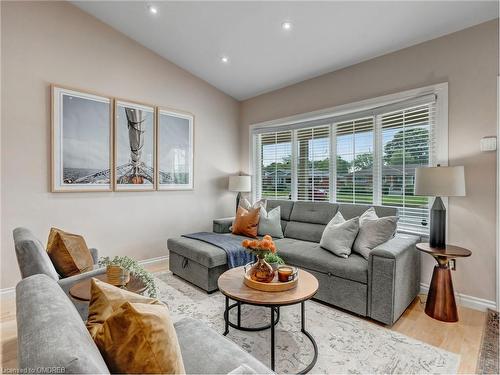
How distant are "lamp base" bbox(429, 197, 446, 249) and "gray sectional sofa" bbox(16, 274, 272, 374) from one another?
2.24 meters

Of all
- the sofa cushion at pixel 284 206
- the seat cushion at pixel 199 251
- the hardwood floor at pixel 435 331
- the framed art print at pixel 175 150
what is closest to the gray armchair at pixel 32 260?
the hardwood floor at pixel 435 331

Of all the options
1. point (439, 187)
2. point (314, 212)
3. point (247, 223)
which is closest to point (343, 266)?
point (439, 187)

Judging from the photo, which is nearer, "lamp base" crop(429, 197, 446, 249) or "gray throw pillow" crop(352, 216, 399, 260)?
"lamp base" crop(429, 197, 446, 249)

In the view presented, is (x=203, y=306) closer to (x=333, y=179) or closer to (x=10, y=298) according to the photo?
(x=10, y=298)

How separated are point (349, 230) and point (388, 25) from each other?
2.18 metres

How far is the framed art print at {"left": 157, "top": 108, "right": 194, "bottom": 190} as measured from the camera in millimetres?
4051

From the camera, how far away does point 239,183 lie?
4695mm

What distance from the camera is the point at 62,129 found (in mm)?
3154

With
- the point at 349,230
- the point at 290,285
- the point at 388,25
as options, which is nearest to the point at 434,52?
the point at 388,25

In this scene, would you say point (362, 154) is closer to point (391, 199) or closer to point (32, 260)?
point (391, 199)

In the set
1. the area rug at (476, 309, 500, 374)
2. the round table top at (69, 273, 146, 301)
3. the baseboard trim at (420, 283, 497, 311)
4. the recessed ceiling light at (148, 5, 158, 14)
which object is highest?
the recessed ceiling light at (148, 5, 158, 14)

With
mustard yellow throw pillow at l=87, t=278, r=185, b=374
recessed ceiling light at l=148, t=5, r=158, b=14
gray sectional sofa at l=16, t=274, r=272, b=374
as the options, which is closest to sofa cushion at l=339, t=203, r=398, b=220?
gray sectional sofa at l=16, t=274, r=272, b=374

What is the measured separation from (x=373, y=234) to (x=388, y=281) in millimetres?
537

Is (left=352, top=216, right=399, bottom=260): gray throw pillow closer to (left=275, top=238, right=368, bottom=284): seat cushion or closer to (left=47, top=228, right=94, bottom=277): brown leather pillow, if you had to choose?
(left=275, top=238, right=368, bottom=284): seat cushion
